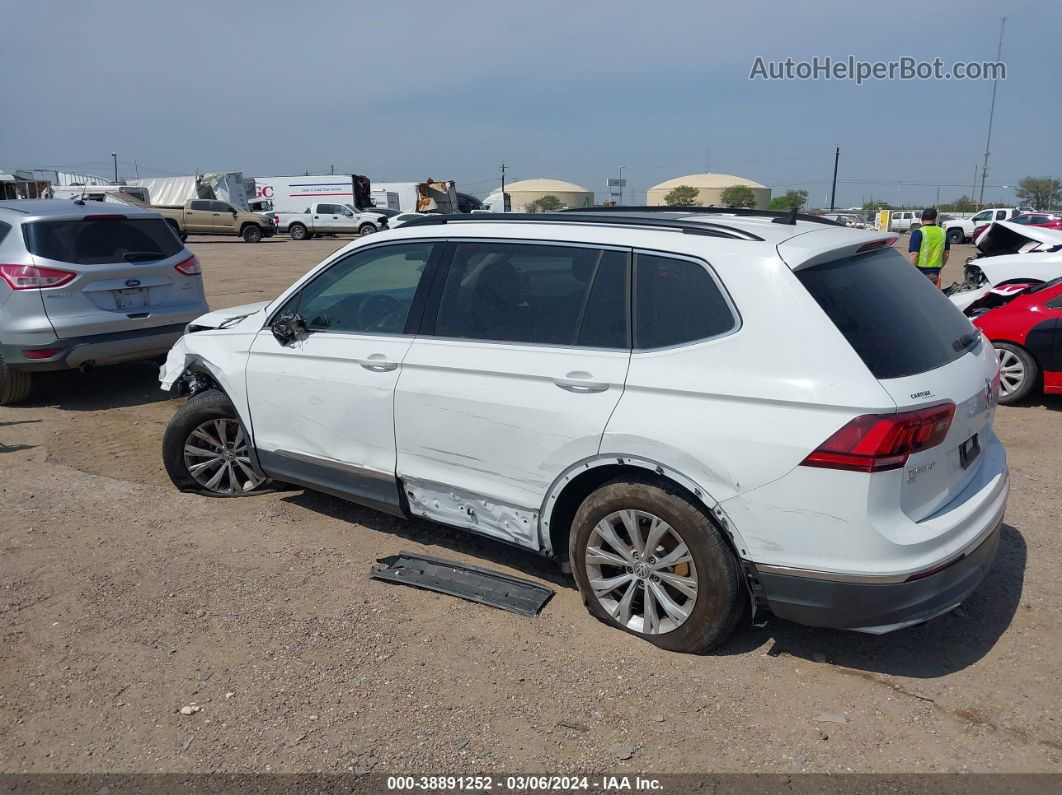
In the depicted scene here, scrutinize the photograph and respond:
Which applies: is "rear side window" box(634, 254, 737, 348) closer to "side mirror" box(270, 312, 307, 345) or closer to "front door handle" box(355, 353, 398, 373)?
"front door handle" box(355, 353, 398, 373)

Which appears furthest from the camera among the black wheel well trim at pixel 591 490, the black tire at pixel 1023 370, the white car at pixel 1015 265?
the white car at pixel 1015 265

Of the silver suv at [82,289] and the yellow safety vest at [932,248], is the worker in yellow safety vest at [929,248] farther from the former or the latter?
the silver suv at [82,289]

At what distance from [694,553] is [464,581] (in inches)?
53.1

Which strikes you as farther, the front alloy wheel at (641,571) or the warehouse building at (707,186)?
the warehouse building at (707,186)

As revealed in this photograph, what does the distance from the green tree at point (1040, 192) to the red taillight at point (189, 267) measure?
8209cm

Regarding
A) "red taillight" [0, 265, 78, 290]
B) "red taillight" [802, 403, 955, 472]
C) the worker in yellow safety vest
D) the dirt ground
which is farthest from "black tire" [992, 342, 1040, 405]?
"red taillight" [0, 265, 78, 290]

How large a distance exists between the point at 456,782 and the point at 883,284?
2546 millimetres

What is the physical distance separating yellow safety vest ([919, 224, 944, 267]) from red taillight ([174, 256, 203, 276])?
9.04 meters

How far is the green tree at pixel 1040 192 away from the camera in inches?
2963

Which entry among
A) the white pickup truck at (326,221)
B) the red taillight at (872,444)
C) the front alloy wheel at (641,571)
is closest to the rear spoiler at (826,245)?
the red taillight at (872,444)

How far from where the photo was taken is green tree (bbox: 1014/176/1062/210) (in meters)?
75.2

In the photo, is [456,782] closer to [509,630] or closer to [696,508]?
[509,630]

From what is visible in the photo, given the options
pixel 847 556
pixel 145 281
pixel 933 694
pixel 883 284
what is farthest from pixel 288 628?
pixel 145 281

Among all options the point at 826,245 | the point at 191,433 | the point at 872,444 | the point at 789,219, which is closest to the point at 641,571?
the point at 872,444
